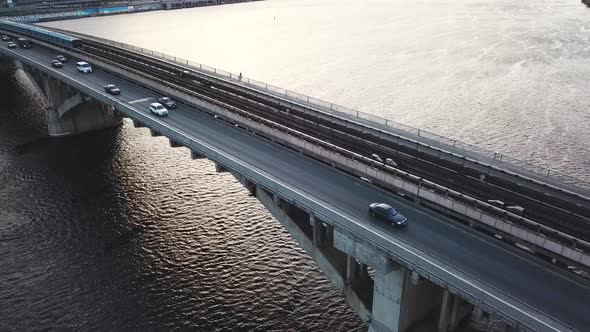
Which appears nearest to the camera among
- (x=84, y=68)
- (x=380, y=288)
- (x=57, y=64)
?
(x=380, y=288)

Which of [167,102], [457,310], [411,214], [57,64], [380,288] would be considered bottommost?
[457,310]

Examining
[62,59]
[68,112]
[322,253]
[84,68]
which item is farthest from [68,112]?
[322,253]

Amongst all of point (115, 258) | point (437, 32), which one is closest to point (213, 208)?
point (115, 258)

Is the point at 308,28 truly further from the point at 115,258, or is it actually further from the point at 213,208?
the point at 115,258

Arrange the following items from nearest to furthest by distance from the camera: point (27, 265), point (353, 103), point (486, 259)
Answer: point (486, 259), point (27, 265), point (353, 103)

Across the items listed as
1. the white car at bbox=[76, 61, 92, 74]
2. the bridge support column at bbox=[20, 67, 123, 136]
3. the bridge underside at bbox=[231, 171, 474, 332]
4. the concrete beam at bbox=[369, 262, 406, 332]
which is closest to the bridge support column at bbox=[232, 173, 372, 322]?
the bridge underside at bbox=[231, 171, 474, 332]

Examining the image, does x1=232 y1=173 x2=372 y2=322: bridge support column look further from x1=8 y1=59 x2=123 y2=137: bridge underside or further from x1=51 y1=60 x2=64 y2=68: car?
x1=51 y1=60 x2=64 y2=68: car

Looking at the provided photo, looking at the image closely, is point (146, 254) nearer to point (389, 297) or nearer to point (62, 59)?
point (389, 297)
